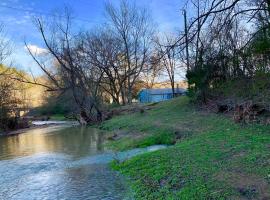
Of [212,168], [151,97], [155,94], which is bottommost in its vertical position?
[212,168]

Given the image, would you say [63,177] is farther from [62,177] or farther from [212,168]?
[212,168]

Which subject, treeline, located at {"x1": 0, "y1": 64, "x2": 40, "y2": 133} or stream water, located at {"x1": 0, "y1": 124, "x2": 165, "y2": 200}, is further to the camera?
treeline, located at {"x1": 0, "y1": 64, "x2": 40, "y2": 133}

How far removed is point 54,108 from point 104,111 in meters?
30.2

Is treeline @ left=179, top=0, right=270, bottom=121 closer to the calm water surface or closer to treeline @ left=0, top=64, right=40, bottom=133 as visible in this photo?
the calm water surface

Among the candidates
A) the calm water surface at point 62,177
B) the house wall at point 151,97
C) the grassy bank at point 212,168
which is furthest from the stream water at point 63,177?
the house wall at point 151,97

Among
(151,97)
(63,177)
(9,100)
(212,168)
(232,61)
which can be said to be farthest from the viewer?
(151,97)

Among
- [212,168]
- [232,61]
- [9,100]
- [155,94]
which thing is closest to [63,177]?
[212,168]

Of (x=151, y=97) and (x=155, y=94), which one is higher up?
(x=155, y=94)

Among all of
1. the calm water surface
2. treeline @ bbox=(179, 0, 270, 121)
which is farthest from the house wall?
the calm water surface

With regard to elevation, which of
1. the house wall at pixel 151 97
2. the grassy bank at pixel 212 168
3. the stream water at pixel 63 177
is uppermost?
the house wall at pixel 151 97

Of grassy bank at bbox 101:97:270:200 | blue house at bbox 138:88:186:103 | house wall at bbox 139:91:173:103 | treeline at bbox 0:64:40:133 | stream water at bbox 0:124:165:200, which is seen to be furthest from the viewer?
blue house at bbox 138:88:186:103

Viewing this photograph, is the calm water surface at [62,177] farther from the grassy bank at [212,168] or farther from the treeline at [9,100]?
the treeline at [9,100]

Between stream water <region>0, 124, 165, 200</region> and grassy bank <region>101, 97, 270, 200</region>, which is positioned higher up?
grassy bank <region>101, 97, 270, 200</region>

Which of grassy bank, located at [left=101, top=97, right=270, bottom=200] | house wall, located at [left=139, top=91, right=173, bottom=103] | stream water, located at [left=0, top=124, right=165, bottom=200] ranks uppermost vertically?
house wall, located at [left=139, top=91, right=173, bottom=103]
